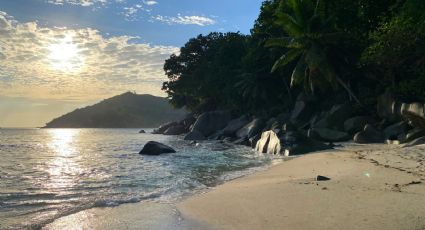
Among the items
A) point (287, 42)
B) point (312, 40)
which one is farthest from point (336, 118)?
point (287, 42)

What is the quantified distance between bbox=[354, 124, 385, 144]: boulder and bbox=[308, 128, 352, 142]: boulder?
1382 millimetres

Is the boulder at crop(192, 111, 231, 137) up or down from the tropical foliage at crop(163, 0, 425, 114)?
down

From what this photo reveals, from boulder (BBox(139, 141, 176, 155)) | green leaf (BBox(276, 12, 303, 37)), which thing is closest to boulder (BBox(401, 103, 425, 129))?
green leaf (BBox(276, 12, 303, 37))

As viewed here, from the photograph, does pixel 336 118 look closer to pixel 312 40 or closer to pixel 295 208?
pixel 312 40

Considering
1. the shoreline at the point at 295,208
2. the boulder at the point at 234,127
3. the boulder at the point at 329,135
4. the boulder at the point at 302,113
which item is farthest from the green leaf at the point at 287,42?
the shoreline at the point at 295,208

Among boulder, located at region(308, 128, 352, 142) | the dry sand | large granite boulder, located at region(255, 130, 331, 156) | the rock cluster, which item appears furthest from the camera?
boulder, located at region(308, 128, 352, 142)

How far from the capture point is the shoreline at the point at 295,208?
5156mm

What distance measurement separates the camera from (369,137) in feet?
72.5

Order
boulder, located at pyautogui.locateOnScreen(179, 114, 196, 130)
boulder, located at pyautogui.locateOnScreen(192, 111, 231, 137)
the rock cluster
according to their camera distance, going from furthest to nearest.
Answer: boulder, located at pyautogui.locateOnScreen(179, 114, 196, 130), boulder, located at pyautogui.locateOnScreen(192, 111, 231, 137), the rock cluster

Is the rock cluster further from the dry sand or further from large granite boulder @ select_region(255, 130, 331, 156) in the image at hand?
the dry sand

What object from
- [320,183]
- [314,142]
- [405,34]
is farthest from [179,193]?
[405,34]

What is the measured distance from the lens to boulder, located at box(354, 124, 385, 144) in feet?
71.6

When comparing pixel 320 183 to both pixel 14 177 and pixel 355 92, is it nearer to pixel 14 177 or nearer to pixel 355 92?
pixel 14 177

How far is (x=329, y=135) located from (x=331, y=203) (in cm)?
1926
